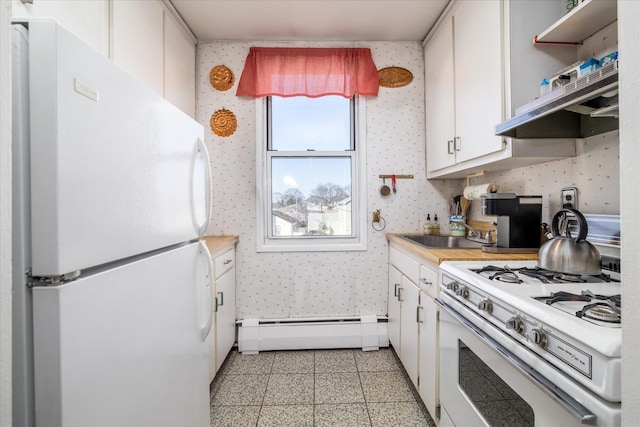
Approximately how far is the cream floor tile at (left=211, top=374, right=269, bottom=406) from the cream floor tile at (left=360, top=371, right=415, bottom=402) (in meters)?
0.66

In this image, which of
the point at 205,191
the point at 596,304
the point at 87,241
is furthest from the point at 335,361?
the point at 87,241

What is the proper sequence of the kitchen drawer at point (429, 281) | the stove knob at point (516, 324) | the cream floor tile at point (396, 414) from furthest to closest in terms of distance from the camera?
1. the cream floor tile at point (396, 414)
2. the kitchen drawer at point (429, 281)
3. the stove knob at point (516, 324)

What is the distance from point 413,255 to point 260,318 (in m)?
1.41

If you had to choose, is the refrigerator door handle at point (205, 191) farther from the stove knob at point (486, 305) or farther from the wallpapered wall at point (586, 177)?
the wallpapered wall at point (586, 177)

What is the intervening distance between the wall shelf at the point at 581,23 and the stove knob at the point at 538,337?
4.04 feet

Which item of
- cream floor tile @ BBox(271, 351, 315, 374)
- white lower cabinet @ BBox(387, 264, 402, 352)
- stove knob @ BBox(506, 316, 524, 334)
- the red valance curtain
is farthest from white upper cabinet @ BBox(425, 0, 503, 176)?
cream floor tile @ BBox(271, 351, 315, 374)

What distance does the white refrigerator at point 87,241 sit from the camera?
58 cm

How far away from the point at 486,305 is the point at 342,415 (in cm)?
115

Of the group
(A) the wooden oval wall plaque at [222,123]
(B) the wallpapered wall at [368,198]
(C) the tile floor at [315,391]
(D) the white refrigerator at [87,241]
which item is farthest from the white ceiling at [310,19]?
(C) the tile floor at [315,391]

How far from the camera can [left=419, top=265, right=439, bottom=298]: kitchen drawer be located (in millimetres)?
1546

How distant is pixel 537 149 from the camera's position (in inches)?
58.9

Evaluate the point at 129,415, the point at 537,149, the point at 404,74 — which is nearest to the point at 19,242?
the point at 129,415

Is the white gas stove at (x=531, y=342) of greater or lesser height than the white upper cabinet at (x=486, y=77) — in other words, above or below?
below

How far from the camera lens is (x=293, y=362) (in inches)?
90.9
